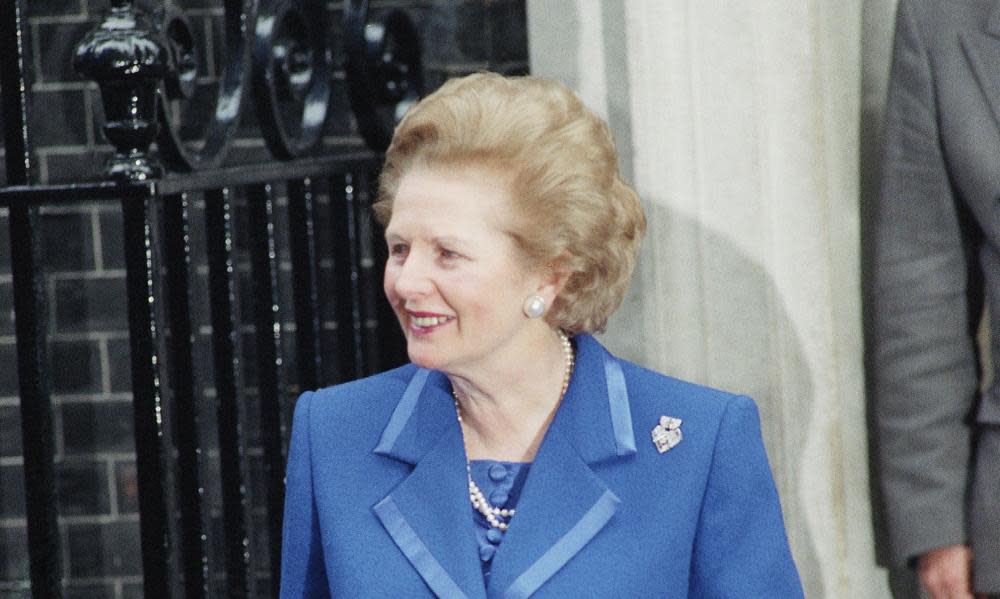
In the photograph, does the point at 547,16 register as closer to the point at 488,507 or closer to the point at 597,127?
the point at 597,127

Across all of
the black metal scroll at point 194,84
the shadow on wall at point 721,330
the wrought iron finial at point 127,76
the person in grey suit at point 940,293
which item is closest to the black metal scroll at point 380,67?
the black metal scroll at point 194,84

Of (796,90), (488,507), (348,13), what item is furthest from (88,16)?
(488,507)

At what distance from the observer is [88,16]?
343 centimetres

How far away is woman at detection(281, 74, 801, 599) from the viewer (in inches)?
78.7

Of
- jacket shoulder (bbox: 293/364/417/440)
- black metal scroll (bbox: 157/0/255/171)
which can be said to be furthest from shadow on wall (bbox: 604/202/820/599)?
black metal scroll (bbox: 157/0/255/171)

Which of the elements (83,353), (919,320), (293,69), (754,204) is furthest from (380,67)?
(919,320)

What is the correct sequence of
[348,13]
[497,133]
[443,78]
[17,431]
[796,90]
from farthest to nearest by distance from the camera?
[17,431] → [443,78] → [348,13] → [796,90] → [497,133]

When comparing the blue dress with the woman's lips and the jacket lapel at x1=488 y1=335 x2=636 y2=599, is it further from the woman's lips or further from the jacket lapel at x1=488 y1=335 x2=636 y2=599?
the woman's lips

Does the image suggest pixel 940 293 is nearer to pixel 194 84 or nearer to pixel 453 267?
pixel 453 267

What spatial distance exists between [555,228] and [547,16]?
68cm

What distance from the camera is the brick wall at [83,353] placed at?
3422mm

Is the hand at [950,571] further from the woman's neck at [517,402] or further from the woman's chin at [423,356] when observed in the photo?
the woman's chin at [423,356]

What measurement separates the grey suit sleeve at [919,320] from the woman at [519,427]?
456mm

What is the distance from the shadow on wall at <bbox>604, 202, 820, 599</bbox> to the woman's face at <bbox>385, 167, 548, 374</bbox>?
24.0 inches
